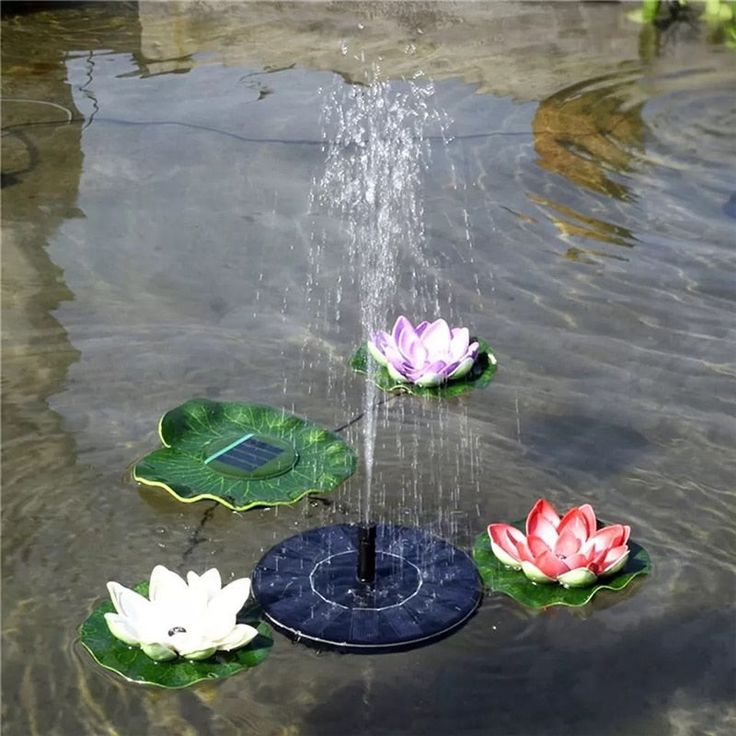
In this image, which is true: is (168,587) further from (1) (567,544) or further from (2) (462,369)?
(2) (462,369)

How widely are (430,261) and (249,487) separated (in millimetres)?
2166

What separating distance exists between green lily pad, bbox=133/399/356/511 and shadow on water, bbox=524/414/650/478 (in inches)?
27.5

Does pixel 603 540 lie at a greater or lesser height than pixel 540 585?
greater

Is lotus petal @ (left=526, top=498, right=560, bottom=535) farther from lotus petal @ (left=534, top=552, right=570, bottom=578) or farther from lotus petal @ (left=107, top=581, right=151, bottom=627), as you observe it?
lotus petal @ (left=107, top=581, right=151, bottom=627)

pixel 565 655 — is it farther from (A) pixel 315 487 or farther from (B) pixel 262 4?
(B) pixel 262 4

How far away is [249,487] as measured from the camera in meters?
4.37

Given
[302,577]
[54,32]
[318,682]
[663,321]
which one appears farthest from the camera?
[54,32]

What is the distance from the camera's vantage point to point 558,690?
3566 mm

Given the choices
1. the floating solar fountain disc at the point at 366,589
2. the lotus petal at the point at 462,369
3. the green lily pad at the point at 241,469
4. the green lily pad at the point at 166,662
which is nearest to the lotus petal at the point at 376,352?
the lotus petal at the point at 462,369

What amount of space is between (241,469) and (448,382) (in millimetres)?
941

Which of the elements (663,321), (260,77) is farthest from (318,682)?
(260,77)

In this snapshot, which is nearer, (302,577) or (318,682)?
(318,682)

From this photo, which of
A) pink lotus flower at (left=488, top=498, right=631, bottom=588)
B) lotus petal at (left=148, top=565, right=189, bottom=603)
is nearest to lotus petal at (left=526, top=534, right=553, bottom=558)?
pink lotus flower at (left=488, top=498, right=631, bottom=588)

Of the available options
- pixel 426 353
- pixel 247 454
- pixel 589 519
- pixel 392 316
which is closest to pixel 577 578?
pixel 589 519
